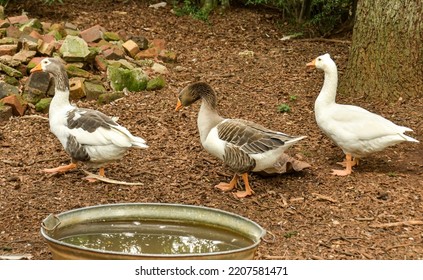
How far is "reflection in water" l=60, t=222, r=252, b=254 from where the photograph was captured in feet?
15.7

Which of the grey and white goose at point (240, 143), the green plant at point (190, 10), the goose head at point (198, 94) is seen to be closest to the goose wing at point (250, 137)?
the grey and white goose at point (240, 143)

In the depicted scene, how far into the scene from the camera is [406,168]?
707 centimetres

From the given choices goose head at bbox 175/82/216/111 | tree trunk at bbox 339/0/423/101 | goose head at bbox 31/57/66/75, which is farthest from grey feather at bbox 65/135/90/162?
tree trunk at bbox 339/0/423/101

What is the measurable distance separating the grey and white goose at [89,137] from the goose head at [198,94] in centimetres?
54

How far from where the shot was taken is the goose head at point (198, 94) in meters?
6.66

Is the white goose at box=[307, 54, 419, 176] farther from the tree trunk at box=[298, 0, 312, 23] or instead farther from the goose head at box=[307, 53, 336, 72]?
the tree trunk at box=[298, 0, 312, 23]

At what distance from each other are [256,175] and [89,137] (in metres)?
1.53

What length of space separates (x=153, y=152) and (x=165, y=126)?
637mm

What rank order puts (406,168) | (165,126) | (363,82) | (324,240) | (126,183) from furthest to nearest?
(363,82) → (165,126) → (406,168) → (126,183) → (324,240)

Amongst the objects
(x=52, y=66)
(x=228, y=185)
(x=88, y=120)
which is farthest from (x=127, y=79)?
(x=228, y=185)

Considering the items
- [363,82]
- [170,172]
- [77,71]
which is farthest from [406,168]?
[77,71]

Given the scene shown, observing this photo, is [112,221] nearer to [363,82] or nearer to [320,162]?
[320,162]

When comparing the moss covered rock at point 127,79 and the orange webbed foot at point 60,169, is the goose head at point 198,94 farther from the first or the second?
the moss covered rock at point 127,79

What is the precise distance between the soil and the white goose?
0.68 ft
